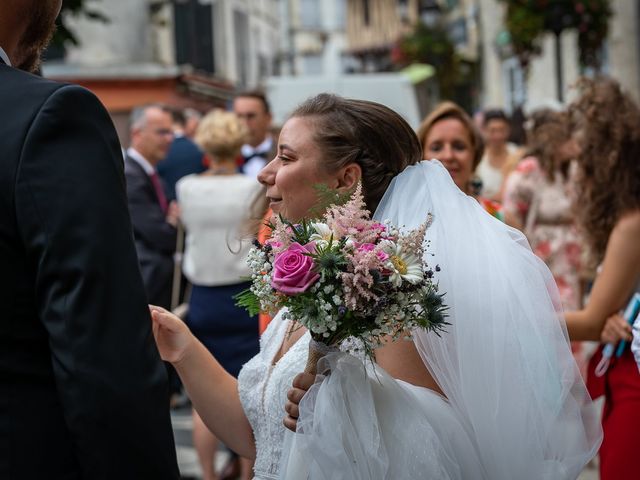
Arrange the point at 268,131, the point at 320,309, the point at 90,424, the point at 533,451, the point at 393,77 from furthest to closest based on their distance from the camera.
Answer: the point at 393,77 → the point at 268,131 → the point at 533,451 → the point at 320,309 → the point at 90,424

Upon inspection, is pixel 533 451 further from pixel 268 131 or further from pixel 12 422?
pixel 268 131

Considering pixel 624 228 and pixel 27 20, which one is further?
pixel 624 228

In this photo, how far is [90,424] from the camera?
205 cm

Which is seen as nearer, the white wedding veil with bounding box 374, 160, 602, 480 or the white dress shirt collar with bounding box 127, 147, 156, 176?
the white wedding veil with bounding box 374, 160, 602, 480

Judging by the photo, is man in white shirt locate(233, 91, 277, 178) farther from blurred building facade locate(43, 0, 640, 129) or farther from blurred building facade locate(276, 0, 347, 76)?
blurred building facade locate(276, 0, 347, 76)

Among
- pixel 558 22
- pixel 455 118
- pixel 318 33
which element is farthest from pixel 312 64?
pixel 455 118

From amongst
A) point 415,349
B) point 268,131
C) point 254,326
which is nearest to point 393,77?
point 268,131

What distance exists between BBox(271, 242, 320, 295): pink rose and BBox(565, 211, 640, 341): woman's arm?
2081 millimetres

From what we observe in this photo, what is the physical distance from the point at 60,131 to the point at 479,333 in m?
1.29

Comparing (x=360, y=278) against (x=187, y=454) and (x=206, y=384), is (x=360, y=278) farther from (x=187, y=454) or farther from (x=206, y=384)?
(x=187, y=454)

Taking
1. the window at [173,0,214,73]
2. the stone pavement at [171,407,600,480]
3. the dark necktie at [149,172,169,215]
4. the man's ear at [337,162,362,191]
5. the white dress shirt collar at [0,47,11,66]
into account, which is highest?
the window at [173,0,214,73]

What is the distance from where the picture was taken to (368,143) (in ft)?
10.4

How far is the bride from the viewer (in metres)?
2.73

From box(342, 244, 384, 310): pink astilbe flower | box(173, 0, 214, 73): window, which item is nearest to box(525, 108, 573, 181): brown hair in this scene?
box(342, 244, 384, 310): pink astilbe flower
